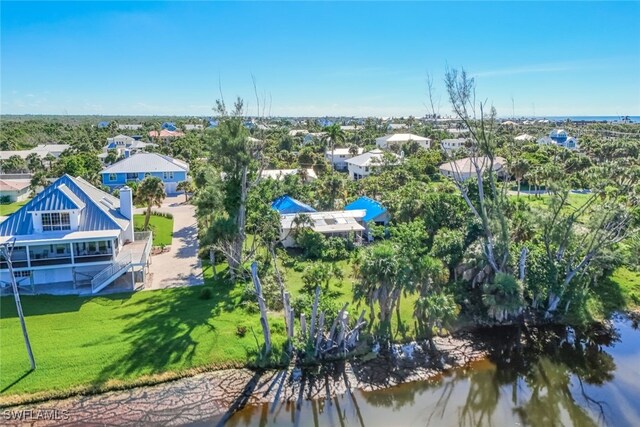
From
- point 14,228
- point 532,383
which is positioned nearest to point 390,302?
point 532,383

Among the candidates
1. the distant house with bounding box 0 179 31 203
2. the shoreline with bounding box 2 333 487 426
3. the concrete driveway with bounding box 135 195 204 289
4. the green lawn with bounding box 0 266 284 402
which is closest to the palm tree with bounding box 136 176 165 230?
the concrete driveway with bounding box 135 195 204 289

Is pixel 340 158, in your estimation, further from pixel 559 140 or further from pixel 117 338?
pixel 117 338

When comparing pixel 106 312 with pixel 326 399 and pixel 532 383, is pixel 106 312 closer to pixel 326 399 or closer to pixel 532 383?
pixel 326 399

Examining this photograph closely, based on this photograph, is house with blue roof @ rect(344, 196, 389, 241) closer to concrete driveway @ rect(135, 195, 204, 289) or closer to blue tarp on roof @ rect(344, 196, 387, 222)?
blue tarp on roof @ rect(344, 196, 387, 222)

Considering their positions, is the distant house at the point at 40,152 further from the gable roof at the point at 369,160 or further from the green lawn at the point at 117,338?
the green lawn at the point at 117,338

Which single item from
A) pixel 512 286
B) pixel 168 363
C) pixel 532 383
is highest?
pixel 512 286
